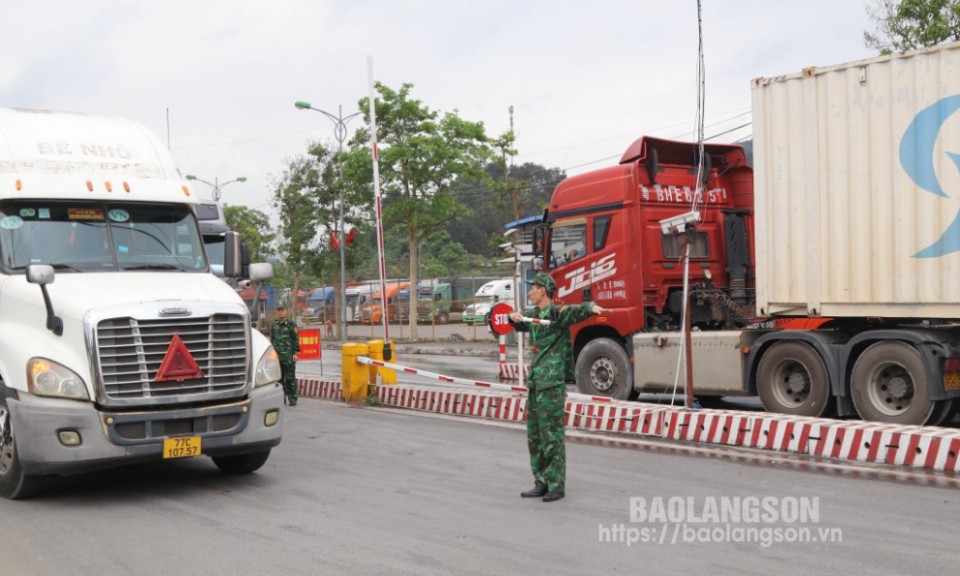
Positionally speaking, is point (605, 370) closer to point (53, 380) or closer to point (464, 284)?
point (53, 380)

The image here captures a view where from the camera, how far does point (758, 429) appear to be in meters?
9.84

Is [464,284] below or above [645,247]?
above

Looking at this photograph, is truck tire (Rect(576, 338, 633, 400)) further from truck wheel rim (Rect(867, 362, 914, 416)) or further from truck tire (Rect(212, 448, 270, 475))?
truck tire (Rect(212, 448, 270, 475))

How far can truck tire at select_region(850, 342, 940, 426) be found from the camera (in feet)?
32.6

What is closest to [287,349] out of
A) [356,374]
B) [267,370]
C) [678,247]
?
[356,374]

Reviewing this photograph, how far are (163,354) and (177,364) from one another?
0.13 m

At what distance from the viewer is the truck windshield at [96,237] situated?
8.26 metres

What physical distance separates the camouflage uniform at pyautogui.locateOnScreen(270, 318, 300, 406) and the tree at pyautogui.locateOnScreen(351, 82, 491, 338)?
1857cm

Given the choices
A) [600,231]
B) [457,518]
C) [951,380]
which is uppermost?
[600,231]

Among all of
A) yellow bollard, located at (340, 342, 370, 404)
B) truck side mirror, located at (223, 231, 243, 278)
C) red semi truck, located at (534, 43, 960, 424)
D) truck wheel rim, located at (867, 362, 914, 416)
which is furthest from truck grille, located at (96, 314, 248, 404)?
yellow bollard, located at (340, 342, 370, 404)

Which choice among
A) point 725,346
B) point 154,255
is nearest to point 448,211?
point 725,346

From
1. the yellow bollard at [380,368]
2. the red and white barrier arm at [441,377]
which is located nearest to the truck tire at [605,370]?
the red and white barrier arm at [441,377]

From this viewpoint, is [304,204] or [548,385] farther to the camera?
[304,204]

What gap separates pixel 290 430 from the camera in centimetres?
1184
